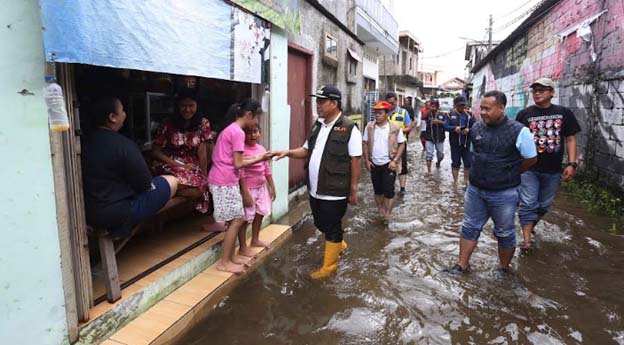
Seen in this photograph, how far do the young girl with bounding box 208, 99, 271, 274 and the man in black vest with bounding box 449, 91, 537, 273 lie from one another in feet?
6.60

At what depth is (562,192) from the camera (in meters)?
7.66

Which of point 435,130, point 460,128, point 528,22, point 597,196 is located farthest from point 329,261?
point 528,22

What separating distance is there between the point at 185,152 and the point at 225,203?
1119mm

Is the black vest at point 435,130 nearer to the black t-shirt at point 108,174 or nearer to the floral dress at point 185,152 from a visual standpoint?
the floral dress at point 185,152

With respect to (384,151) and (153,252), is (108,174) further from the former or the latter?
(384,151)

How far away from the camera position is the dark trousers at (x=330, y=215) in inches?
152

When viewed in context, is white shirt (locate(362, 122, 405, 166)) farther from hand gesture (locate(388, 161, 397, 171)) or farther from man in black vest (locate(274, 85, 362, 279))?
man in black vest (locate(274, 85, 362, 279))

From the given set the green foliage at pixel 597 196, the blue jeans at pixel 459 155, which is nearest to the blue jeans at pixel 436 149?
the blue jeans at pixel 459 155

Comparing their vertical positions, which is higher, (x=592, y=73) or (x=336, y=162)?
(x=592, y=73)

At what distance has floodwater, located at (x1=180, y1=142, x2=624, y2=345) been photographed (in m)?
3.06

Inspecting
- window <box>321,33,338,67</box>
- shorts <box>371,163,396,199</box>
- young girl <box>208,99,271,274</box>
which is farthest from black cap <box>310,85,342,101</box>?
window <box>321,33,338,67</box>

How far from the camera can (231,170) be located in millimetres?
3830

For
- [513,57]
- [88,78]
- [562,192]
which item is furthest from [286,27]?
[513,57]

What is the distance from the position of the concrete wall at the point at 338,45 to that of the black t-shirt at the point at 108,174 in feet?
12.7
